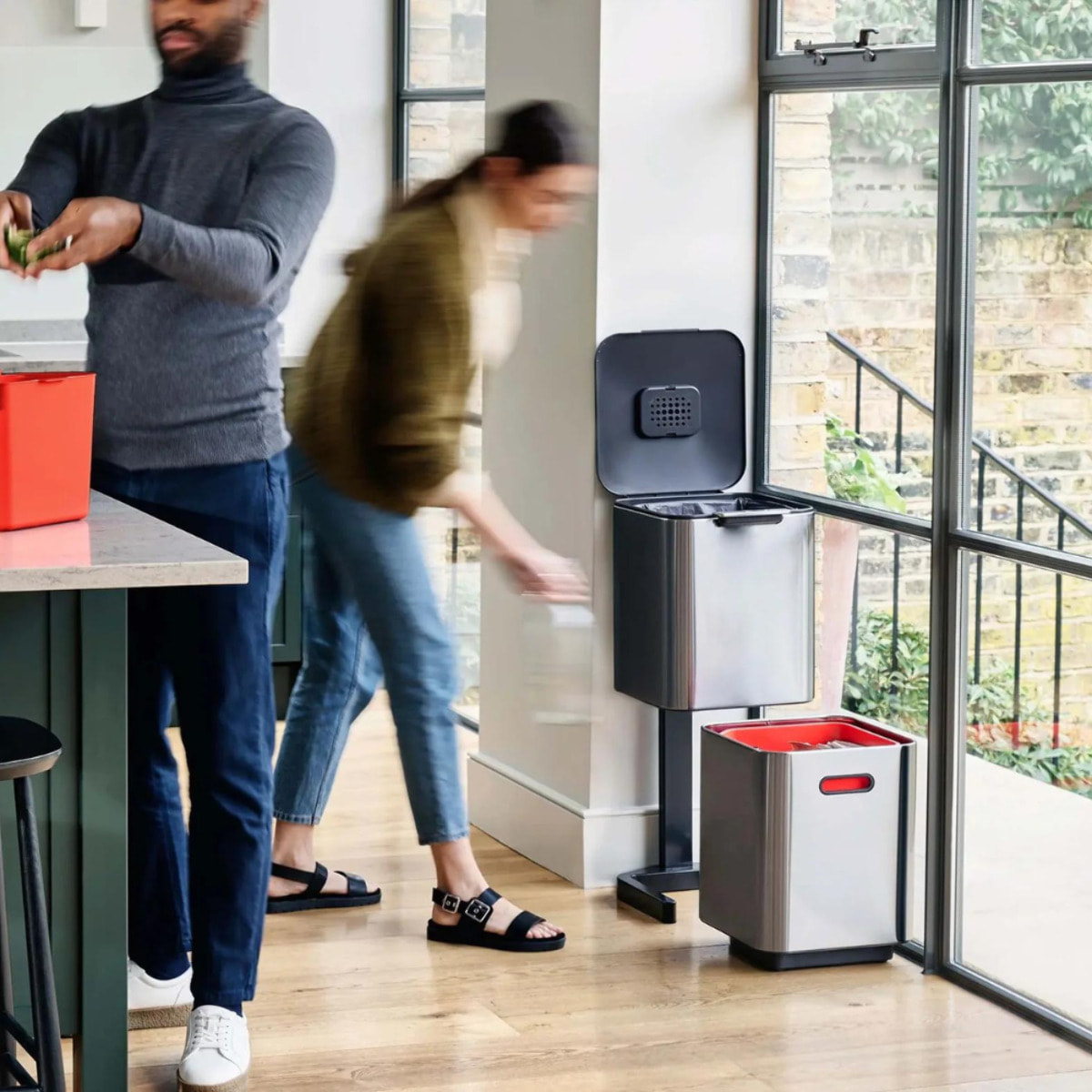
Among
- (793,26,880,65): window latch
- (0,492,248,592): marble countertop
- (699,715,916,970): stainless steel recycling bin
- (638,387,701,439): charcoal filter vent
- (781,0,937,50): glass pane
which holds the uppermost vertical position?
(781,0,937,50): glass pane

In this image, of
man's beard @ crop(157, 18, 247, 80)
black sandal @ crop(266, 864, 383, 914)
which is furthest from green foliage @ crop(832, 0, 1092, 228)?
black sandal @ crop(266, 864, 383, 914)

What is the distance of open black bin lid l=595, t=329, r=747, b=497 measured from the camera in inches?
151

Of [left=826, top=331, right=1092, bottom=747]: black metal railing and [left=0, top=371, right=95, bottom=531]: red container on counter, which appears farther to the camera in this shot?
[left=826, top=331, right=1092, bottom=747]: black metal railing

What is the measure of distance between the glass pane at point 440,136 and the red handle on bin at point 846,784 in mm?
2514

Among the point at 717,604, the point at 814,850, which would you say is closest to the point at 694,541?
the point at 717,604

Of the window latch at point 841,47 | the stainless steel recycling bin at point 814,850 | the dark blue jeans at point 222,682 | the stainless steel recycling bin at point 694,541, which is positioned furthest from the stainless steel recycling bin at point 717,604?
the dark blue jeans at point 222,682

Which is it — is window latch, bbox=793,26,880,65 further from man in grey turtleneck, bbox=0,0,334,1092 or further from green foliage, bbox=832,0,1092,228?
man in grey turtleneck, bbox=0,0,334,1092

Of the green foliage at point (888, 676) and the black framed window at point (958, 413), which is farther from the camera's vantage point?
the green foliage at point (888, 676)

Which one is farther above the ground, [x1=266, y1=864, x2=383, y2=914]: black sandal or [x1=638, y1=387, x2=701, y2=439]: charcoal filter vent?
[x1=638, y1=387, x2=701, y2=439]: charcoal filter vent

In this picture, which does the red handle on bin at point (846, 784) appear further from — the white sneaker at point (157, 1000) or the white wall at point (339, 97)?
the white wall at point (339, 97)

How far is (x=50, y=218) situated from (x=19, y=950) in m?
1.05

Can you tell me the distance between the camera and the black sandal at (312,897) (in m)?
3.75

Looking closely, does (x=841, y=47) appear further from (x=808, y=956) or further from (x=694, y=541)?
(x=808, y=956)

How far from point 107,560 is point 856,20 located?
6.80 feet
